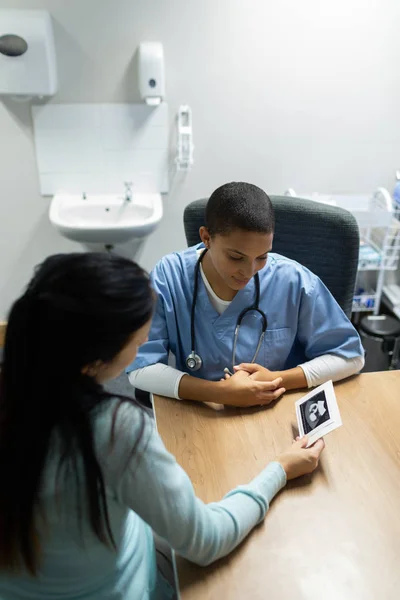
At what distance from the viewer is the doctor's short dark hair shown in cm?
110

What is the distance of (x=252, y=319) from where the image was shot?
4.08 feet

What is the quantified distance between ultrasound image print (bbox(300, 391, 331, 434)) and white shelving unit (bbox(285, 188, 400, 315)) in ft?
4.62

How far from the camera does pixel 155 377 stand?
1158 millimetres

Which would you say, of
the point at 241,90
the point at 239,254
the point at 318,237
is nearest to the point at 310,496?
the point at 239,254

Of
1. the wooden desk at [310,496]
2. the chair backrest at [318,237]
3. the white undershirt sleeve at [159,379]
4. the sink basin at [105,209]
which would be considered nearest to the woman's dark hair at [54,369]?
the wooden desk at [310,496]

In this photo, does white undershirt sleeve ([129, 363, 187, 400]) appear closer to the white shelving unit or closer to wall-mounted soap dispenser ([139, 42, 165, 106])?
the white shelving unit

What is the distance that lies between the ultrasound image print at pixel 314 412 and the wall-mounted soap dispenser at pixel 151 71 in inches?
67.2

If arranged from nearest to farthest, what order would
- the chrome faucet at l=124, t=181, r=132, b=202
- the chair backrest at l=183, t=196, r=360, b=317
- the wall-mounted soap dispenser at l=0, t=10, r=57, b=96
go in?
the chair backrest at l=183, t=196, r=360, b=317, the wall-mounted soap dispenser at l=0, t=10, r=57, b=96, the chrome faucet at l=124, t=181, r=132, b=202

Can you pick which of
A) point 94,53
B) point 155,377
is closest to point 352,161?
point 94,53

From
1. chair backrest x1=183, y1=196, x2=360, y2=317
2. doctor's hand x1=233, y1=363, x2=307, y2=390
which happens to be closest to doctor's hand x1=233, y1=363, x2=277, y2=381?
doctor's hand x1=233, y1=363, x2=307, y2=390

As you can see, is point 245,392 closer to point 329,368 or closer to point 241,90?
point 329,368

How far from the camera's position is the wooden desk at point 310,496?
2.54ft

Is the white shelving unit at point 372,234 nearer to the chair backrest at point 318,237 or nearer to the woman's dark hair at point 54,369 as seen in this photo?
the chair backrest at point 318,237

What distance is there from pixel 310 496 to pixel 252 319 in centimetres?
46
